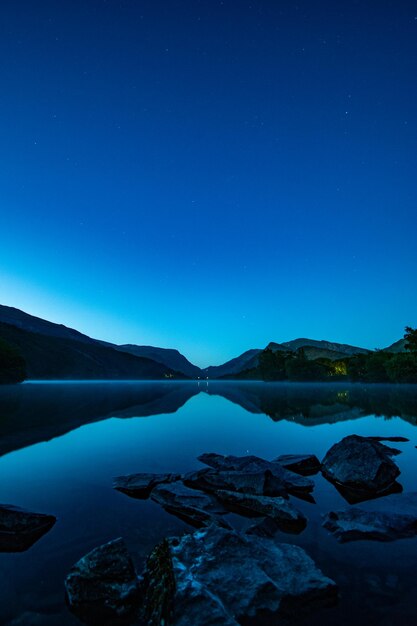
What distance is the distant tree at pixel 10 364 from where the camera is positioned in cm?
12375

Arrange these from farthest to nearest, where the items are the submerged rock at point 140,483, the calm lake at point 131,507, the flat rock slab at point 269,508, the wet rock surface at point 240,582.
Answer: the submerged rock at point 140,483 → the flat rock slab at point 269,508 → the calm lake at point 131,507 → the wet rock surface at point 240,582

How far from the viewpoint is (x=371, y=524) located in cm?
952

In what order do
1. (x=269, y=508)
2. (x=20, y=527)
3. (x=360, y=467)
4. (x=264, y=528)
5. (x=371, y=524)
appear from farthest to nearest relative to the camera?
1. (x=360, y=467)
2. (x=269, y=508)
3. (x=371, y=524)
4. (x=20, y=527)
5. (x=264, y=528)

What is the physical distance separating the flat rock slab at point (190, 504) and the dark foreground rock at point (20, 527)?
366 cm

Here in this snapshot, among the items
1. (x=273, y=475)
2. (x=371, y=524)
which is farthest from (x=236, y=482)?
(x=371, y=524)

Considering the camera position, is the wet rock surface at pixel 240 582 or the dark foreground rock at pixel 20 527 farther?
the dark foreground rock at pixel 20 527

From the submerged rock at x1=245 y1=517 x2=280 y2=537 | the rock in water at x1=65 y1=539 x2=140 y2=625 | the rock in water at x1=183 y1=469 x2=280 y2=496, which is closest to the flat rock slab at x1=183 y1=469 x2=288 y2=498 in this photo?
the rock in water at x1=183 y1=469 x2=280 y2=496

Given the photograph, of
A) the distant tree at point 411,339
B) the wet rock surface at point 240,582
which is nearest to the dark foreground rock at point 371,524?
the wet rock surface at point 240,582

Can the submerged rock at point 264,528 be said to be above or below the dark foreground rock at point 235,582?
below

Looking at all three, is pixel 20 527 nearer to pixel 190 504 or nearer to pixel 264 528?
pixel 190 504

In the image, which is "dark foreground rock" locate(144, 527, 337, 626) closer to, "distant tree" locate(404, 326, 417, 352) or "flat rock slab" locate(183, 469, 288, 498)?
"flat rock slab" locate(183, 469, 288, 498)

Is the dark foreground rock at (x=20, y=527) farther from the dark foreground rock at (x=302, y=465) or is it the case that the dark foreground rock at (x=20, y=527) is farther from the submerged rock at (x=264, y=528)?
the dark foreground rock at (x=302, y=465)

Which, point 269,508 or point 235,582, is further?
point 269,508

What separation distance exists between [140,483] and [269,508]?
5567 mm
